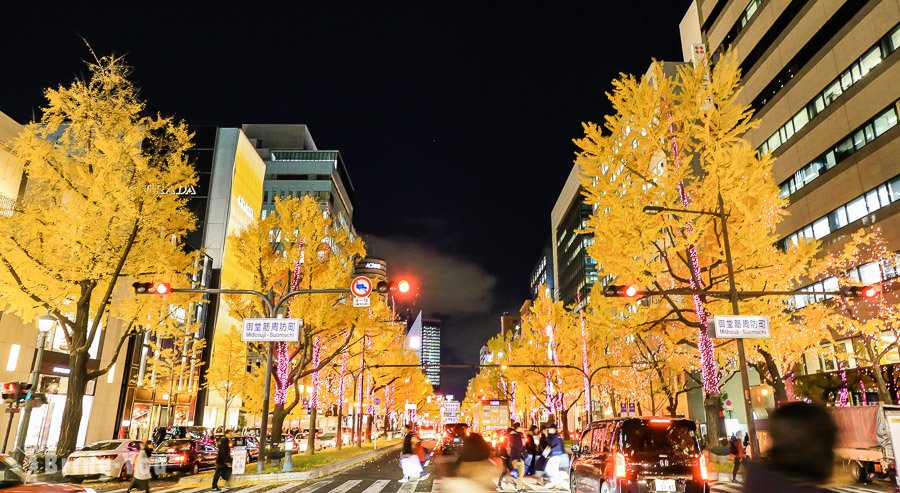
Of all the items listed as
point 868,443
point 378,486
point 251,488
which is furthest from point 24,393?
point 868,443

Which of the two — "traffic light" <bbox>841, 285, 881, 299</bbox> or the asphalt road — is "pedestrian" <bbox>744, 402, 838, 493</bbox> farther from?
"traffic light" <bbox>841, 285, 881, 299</bbox>

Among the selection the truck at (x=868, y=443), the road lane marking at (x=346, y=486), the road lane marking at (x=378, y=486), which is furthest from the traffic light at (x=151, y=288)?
the truck at (x=868, y=443)

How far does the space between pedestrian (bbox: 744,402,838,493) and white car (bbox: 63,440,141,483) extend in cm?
1940

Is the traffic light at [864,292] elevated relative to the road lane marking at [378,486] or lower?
elevated

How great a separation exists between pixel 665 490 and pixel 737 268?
11084 mm

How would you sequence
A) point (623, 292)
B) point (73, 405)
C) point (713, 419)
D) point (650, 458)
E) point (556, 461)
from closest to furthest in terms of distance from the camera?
point (650, 458) < point (623, 292) < point (73, 405) < point (556, 461) < point (713, 419)

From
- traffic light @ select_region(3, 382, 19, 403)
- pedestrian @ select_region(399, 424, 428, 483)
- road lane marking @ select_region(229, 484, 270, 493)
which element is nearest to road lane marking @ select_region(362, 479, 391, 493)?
pedestrian @ select_region(399, 424, 428, 483)

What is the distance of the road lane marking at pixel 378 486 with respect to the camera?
14430mm

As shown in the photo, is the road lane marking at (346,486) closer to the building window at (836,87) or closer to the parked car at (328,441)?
the building window at (836,87)

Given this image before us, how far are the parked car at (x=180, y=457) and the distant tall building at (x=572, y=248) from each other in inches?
2306

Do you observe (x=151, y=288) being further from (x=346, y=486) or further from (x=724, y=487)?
(x=724, y=487)

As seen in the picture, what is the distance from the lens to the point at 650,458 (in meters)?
9.30

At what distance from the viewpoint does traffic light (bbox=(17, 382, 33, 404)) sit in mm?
14882

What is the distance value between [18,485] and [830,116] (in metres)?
35.9
